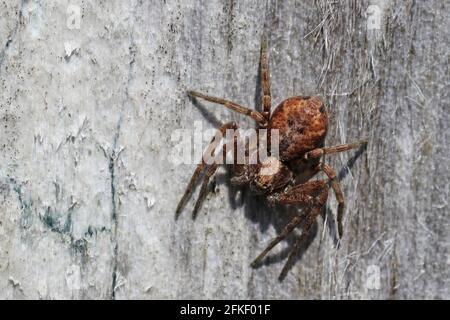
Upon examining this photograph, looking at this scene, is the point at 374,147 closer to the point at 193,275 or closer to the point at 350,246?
the point at 350,246

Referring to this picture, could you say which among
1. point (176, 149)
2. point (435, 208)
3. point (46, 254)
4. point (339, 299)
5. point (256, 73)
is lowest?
point (339, 299)

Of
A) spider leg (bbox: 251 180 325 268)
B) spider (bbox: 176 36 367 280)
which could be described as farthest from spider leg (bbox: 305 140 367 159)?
spider leg (bbox: 251 180 325 268)

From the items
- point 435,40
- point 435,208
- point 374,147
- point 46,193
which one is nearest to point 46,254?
point 46,193

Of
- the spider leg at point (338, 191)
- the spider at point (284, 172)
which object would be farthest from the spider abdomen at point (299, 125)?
the spider leg at point (338, 191)

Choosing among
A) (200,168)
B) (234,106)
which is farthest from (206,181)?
Answer: (234,106)

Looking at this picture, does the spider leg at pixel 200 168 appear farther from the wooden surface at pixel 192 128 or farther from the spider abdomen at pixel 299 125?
the spider abdomen at pixel 299 125

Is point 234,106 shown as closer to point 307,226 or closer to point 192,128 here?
point 192,128
